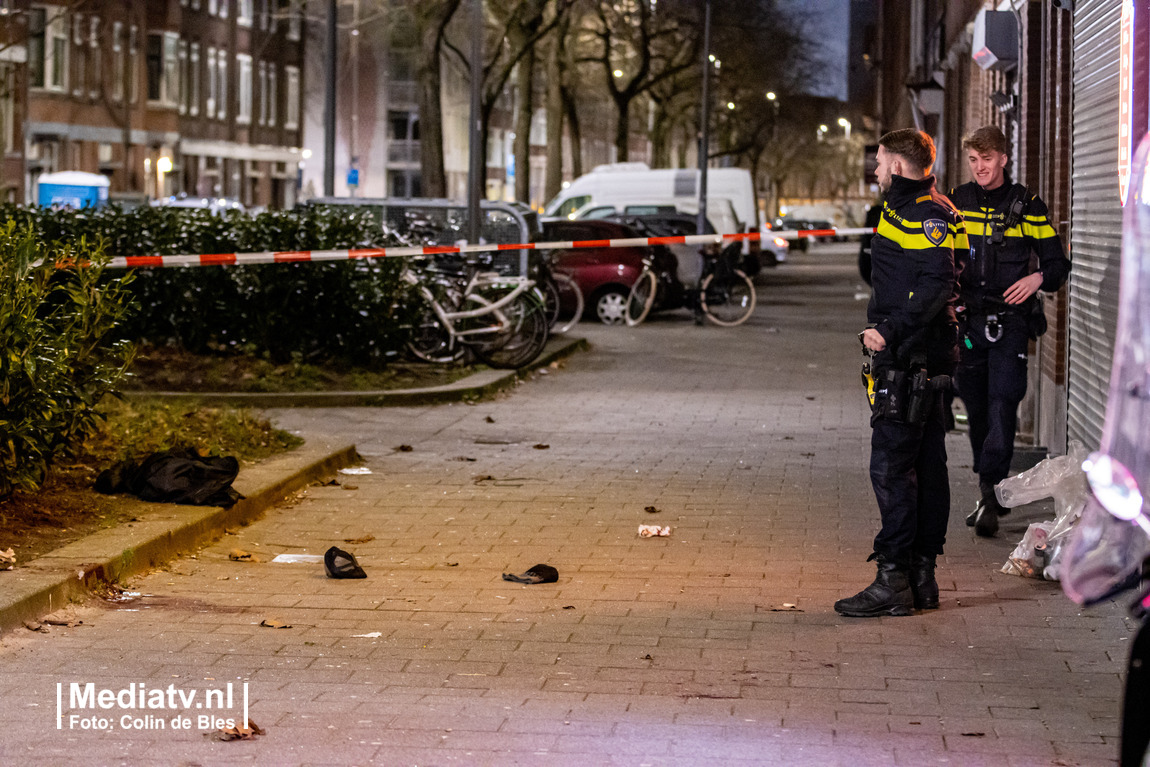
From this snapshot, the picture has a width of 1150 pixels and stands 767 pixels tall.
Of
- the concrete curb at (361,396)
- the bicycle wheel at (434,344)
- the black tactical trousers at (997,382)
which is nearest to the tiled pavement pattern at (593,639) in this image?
the black tactical trousers at (997,382)

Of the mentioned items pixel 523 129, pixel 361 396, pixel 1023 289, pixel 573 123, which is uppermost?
pixel 573 123

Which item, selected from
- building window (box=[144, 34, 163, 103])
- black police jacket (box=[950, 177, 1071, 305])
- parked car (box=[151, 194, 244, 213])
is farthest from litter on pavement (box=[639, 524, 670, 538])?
building window (box=[144, 34, 163, 103])

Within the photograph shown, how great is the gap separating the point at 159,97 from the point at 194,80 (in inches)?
120

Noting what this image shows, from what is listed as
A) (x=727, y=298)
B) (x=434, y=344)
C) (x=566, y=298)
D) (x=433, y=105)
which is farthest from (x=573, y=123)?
(x=434, y=344)

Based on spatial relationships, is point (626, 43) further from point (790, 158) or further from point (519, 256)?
point (790, 158)

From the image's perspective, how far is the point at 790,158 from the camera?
97562 millimetres

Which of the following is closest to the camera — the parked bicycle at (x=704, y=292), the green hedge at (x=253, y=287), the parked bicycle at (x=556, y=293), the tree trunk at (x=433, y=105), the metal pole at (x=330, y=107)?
the green hedge at (x=253, y=287)

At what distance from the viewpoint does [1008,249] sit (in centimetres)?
834

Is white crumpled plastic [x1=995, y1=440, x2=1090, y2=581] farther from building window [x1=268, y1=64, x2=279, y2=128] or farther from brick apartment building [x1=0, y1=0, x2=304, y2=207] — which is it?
building window [x1=268, y1=64, x2=279, y2=128]

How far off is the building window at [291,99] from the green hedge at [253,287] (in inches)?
2161

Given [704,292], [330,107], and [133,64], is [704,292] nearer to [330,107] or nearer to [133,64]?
[330,107]

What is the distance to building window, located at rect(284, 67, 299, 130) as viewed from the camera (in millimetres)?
68250

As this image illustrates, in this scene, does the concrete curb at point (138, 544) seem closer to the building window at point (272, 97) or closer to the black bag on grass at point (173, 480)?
the black bag on grass at point (173, 480)

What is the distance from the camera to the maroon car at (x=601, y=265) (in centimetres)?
2384
